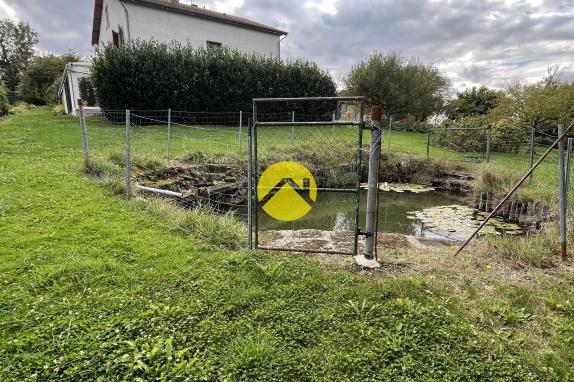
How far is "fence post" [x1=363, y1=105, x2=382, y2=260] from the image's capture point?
142 inches

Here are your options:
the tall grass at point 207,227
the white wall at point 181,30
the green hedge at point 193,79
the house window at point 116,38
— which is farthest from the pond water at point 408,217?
the house window at point 116,38

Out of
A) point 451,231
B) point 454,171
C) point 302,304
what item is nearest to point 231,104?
point 454,171

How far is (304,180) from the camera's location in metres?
7.29

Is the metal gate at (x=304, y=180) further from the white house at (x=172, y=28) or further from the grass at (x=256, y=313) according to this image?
the white house at (x=172, y=28)

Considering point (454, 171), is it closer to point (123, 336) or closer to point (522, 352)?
point (522, 352)

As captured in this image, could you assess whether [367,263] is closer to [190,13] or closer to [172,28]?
[172,28]

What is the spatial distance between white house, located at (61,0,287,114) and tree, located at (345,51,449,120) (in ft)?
20.5

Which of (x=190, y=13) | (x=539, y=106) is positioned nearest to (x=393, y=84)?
(x=539, y=106)

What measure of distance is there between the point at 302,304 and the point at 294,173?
2.00 metres

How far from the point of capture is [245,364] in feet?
7.54

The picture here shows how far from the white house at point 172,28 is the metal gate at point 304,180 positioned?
6.63 metres

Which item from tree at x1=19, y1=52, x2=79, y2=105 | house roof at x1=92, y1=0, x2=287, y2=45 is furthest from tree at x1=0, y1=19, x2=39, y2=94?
house roof at x1=92, y1=0, x2=287, y2=45

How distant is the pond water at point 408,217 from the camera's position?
759 centimetres

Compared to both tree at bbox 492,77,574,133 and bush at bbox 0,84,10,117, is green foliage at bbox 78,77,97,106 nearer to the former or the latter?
bush at bbox 0,84,10,117
